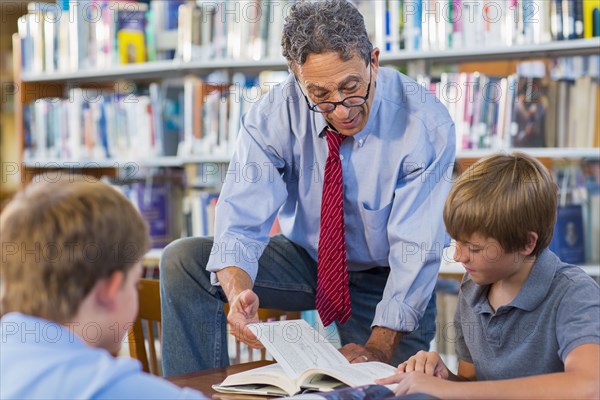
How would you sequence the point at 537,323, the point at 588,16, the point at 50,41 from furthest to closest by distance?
the point at 50,41 < the point at 588,16 < the point at 537,323

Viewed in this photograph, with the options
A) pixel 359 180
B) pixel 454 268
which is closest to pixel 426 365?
pixel 359 180

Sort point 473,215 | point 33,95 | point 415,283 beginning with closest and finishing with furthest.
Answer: point 473,215, point 415,283, point 33,95

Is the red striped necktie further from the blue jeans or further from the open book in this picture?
the open book

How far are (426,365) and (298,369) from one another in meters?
0.22

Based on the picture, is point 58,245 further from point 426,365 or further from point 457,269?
point 457,269

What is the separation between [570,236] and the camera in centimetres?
276

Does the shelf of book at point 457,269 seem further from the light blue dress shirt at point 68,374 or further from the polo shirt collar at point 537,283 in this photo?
the light blue dress shirt at point 68,374

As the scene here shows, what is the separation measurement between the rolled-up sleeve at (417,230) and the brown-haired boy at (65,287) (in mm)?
904

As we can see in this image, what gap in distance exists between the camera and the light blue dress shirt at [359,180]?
1875 mm

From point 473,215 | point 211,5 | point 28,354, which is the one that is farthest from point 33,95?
point 28,354

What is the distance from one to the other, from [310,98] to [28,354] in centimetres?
111

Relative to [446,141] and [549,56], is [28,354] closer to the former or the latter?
[446,141]

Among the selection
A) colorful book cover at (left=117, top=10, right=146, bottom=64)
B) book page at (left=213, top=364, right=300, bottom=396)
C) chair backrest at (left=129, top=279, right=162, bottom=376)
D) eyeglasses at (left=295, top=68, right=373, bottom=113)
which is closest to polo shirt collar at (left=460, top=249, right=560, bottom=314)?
book page at (left=213, top=364, right=300, bottom=396)

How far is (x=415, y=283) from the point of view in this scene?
182cm
